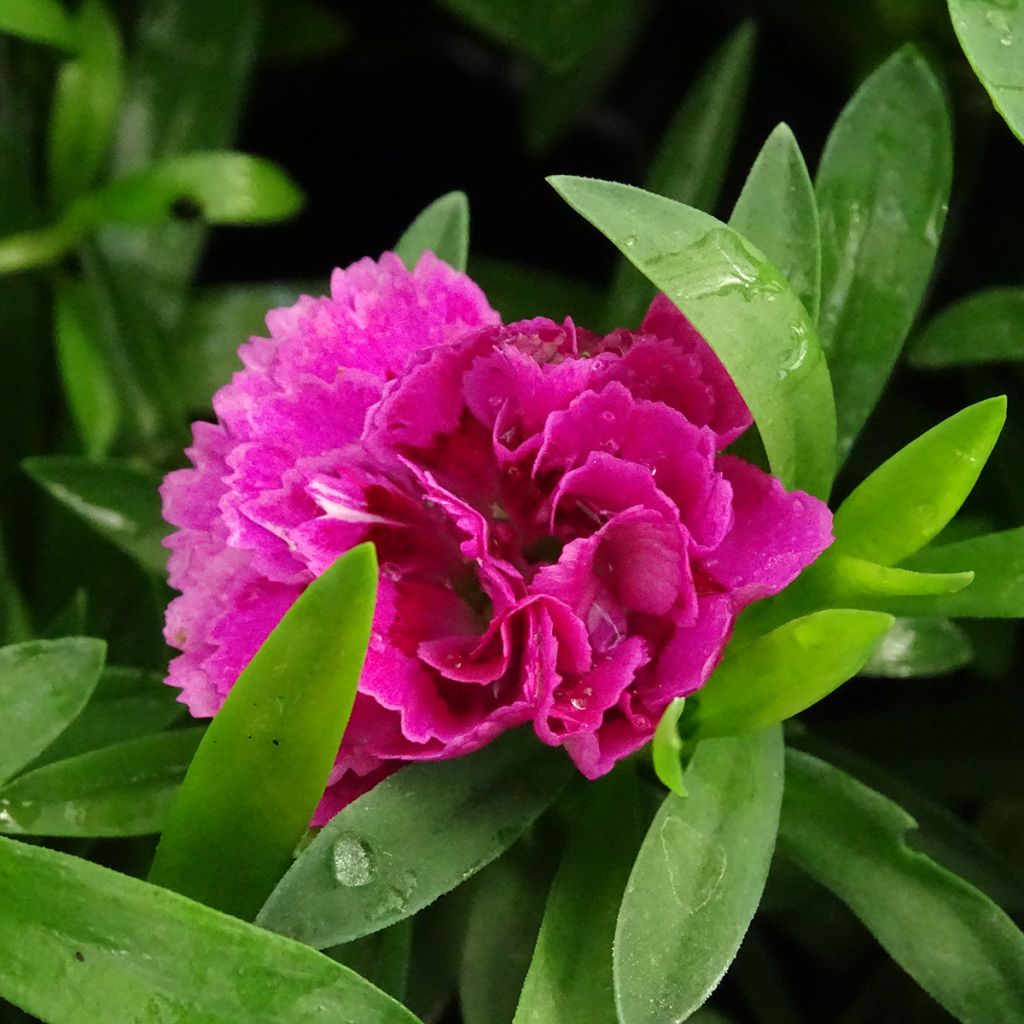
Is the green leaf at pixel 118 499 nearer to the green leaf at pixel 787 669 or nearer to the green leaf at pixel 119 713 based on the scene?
the green leaf at pixel 119 713

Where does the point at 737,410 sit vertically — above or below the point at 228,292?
above

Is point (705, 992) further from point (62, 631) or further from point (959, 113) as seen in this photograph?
point (959, 113)

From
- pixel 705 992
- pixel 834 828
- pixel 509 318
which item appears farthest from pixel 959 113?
pixel 705 992

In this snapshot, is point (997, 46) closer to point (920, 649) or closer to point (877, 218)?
point (877, 218)

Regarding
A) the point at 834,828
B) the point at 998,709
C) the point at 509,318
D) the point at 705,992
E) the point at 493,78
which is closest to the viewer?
the point at 705,992

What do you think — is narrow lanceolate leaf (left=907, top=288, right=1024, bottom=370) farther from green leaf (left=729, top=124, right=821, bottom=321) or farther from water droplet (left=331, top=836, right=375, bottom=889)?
water droplet (left=331, top=836, right=375, bottom=889)

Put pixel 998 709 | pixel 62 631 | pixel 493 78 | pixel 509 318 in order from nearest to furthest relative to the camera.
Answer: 1. pixel 62 631
2. pixel 998 709
3. pixel 509 318
4. pixel 493 78

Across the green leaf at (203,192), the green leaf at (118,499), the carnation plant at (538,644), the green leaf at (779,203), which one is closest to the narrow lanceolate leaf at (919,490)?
the carnation plant at (538,644)

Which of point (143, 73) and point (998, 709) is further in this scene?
point (143, 73)
